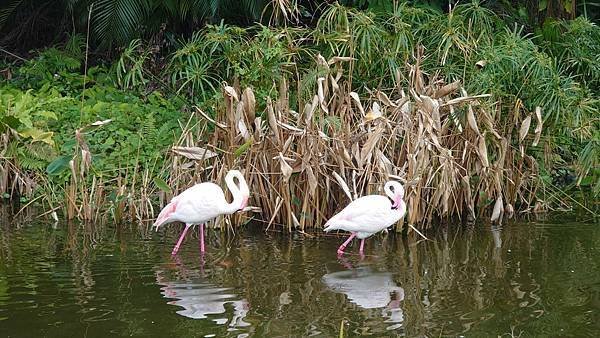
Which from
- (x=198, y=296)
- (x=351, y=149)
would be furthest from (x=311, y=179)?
(x=198, y=296)

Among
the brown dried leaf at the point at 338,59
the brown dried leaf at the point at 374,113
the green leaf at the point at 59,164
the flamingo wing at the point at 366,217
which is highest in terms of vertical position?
the brown dried leaf at the point at 338,59

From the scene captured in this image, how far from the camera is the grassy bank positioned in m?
9.04

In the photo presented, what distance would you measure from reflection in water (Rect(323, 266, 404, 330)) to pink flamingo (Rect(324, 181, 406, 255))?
56 cm

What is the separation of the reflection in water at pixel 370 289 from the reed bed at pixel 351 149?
4.54 ft

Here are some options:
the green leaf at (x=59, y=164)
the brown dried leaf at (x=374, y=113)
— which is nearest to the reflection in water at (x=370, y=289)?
the brown dried leaf at (x=374, y=113)

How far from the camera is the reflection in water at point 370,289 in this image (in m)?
6.48

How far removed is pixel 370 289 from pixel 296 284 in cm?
56

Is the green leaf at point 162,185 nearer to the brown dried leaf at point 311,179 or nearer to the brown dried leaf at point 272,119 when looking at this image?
the brown dried leaf at point 272,119

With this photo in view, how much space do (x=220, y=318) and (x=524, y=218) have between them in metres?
4.48

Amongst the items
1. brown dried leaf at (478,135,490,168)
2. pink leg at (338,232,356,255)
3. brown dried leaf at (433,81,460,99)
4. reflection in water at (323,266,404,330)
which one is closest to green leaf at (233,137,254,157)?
pink leg at (338,232,356,255)

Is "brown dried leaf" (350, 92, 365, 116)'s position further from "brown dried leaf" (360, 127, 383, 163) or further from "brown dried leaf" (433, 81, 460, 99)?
"brown dried leaf" (433, 81, 460, 99)

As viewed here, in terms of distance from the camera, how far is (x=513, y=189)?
31.7 feet

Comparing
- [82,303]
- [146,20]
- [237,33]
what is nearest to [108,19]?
[146,20]

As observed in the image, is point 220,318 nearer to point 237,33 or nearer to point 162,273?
point 162,273
